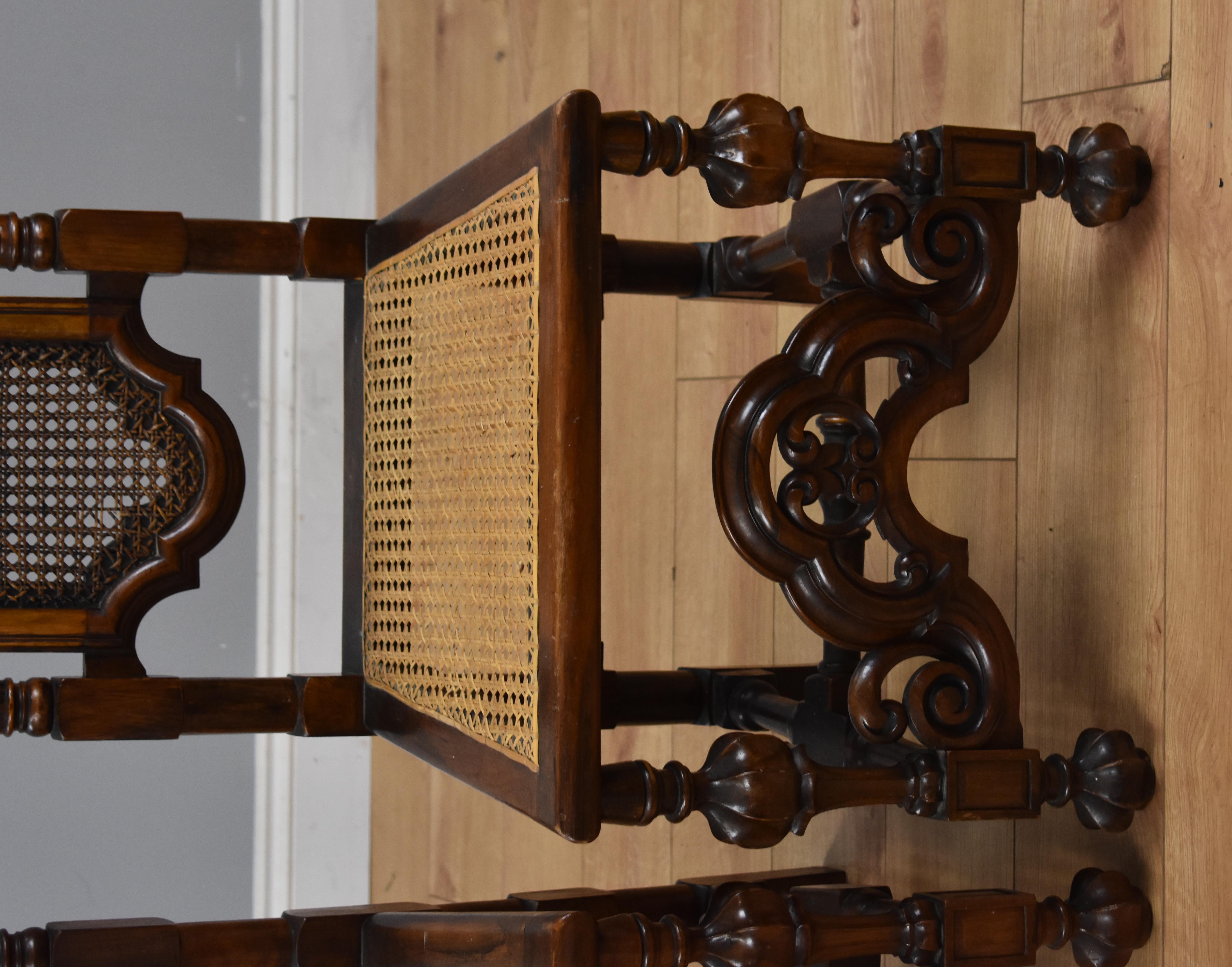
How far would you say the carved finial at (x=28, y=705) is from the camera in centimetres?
103

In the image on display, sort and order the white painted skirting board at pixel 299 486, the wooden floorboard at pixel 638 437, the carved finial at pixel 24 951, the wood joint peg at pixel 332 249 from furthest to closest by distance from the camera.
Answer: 1. the white painted skirting board at pixel 299 486
2. the wooden floorboard at pixel 638 437
3. the wood joint peg at pixel 332 249
4. the carved finial at pixel 24 951

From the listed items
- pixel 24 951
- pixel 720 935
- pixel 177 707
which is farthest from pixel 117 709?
pixel 720 935

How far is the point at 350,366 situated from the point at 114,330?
0.65 feet

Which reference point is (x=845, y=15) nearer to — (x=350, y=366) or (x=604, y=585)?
(x=350, y=366)

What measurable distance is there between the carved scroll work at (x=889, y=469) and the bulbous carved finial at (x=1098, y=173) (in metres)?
0.06

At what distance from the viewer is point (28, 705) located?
1039 millimetres

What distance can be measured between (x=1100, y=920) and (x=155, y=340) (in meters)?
1.52

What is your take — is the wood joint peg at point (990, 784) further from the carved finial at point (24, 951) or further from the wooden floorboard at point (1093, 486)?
the carved finial at point (24, 951)

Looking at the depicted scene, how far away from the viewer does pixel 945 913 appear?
2.99 ft

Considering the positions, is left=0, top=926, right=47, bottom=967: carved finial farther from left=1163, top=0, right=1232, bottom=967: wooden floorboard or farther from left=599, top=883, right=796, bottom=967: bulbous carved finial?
left=1163, top=0, right=1232, bottom=967: wooden floorboard

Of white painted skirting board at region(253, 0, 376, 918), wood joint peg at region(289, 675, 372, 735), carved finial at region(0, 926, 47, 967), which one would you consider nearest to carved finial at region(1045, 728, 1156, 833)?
Result: wood joint peg at region(289, 675, 372, 735)

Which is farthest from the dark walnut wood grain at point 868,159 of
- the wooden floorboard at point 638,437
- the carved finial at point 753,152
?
the wooden floorboard at point 638,437

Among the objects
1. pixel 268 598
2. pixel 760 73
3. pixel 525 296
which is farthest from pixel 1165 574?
pixel 268 598

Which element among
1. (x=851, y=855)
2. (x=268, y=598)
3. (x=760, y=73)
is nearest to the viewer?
(x=851, y=855)
